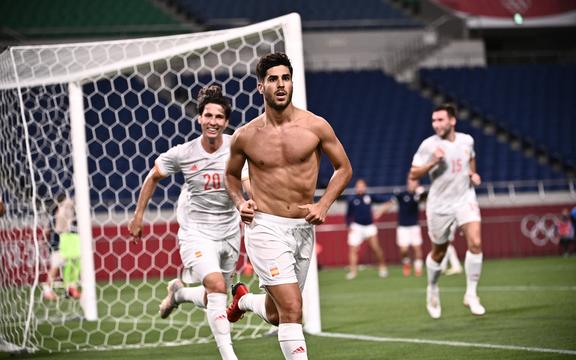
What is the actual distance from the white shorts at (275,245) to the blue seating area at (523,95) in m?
24.2

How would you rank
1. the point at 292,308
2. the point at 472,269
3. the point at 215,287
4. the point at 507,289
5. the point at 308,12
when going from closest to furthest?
1. the point at 292,308
2. the point at 215,287
3. the point at 472,269
4. the point at 507,289
5. the point at 308,12

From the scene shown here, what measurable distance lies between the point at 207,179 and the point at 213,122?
0.55 meters

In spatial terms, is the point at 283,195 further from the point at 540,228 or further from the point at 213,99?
the point at 540,228

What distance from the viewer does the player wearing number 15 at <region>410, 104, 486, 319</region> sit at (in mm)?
10820

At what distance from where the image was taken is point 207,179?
855cm

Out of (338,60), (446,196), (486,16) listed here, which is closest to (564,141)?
(486,16)

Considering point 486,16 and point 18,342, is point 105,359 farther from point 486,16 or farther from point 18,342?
point 486,16

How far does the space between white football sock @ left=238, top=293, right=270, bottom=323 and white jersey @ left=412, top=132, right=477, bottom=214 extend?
3804mm

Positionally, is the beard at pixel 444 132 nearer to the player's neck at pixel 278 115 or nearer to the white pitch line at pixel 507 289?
the white pitch line at pixel 507 289

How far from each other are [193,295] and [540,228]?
17.7 metres

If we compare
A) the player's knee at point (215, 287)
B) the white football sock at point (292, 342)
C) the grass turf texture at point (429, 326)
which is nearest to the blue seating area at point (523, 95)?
the grass turf texture at point (429, 326)

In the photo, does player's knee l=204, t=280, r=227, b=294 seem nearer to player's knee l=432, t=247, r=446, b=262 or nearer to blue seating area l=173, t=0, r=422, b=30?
player's knee l=432, t=247, r=446, b=262

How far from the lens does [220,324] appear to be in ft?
25.7

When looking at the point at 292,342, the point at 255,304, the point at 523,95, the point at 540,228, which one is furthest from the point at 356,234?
the point at 292,342
